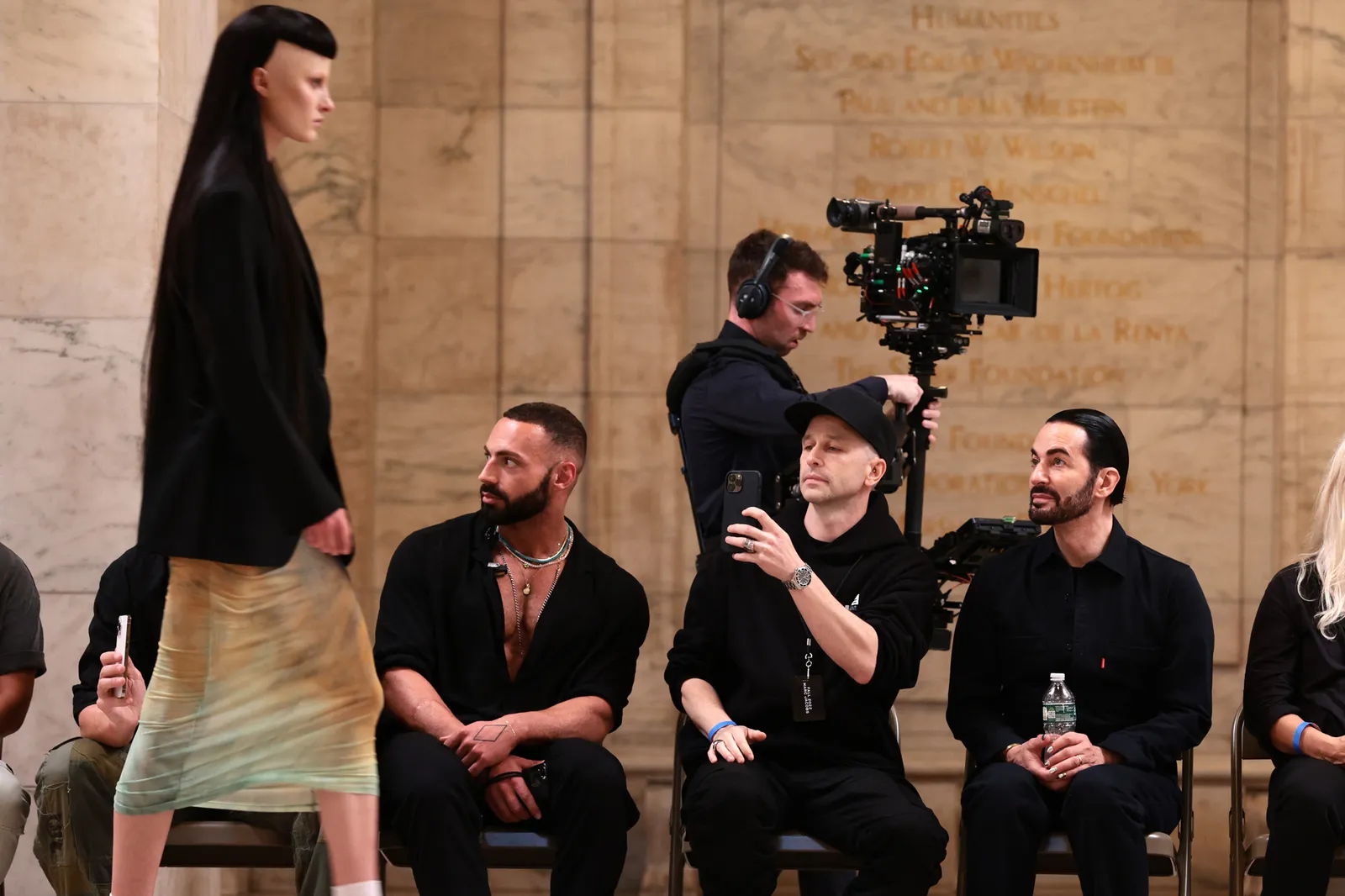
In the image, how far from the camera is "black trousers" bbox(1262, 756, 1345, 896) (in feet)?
14.1

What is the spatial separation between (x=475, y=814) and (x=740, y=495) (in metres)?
1.06

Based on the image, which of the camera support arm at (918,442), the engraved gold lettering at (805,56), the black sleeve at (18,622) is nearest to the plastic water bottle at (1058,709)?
the camera support arm at (918,442)

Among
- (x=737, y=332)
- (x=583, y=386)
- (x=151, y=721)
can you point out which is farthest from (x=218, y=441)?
(x=583, y=386)

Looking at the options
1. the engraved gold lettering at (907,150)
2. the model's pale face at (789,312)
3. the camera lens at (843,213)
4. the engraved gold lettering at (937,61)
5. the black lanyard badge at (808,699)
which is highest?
the engraved gold lettering at (937,61)

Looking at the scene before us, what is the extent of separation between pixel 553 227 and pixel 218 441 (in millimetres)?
3667

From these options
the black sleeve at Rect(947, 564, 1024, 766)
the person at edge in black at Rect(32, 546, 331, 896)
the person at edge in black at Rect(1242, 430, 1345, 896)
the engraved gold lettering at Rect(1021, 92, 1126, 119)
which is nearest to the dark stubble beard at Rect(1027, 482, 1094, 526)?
the black sleeve at Rect(947, 564, 1024, 766)

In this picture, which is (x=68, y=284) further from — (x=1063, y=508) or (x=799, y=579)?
(x=1063, y=508)

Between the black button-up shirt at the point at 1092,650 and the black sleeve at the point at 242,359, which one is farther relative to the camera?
the black button-up shirt at the point at 1092,650

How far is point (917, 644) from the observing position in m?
4.50

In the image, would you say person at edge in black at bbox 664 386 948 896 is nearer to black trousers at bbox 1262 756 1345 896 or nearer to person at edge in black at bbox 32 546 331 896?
black trousers at bbox 1262 756 1345 896

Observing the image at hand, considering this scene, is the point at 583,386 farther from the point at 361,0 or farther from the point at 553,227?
the point at 361,0

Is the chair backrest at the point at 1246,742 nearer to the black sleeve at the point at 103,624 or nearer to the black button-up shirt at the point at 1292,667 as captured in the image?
the black button-up shirt at the point at 1292,667

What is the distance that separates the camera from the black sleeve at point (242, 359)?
9.93 ft

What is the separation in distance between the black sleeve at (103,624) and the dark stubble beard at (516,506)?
3.37 feet
